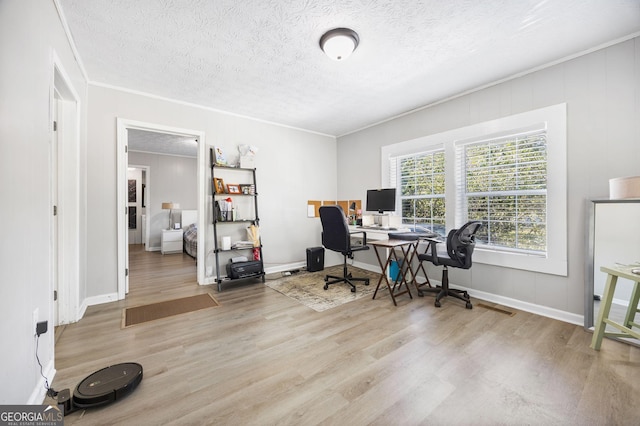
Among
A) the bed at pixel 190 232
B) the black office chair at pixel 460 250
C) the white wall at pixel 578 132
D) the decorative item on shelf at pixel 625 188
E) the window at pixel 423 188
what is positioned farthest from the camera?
the bed at pixel 190 232

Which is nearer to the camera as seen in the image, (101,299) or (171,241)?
(101,299)

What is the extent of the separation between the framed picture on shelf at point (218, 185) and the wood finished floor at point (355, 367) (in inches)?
70.5

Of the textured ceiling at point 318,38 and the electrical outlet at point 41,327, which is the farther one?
the textured ceiling at point 318,38

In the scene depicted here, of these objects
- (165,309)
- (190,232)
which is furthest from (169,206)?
(165,309)

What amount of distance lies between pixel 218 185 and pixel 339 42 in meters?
2.62

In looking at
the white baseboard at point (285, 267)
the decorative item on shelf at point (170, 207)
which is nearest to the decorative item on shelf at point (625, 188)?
the white baseboard at point (285, 267)

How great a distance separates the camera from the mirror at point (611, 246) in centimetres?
219

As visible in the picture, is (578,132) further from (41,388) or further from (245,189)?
(41,388)

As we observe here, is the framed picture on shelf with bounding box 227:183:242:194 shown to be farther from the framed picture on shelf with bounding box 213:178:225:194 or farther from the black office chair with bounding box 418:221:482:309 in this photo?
the black office chair with bounding box 418:221:482:309

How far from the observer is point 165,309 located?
9.44 feet

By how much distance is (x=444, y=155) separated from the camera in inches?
142

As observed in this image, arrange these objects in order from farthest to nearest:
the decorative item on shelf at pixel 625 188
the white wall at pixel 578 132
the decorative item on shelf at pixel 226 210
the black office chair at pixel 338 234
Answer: the decorative item on shelf at pixel 226 210
the black office chair at pixel 338 234
the white wall at pixel 578 132
the decorative item on shelf at pixel 625 188

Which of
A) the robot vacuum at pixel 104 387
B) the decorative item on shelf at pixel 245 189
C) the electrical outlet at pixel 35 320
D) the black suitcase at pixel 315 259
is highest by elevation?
the decorative item on shelf at pixel 245 189

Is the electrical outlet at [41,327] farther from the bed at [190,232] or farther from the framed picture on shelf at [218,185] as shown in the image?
the bed at [190,232]
